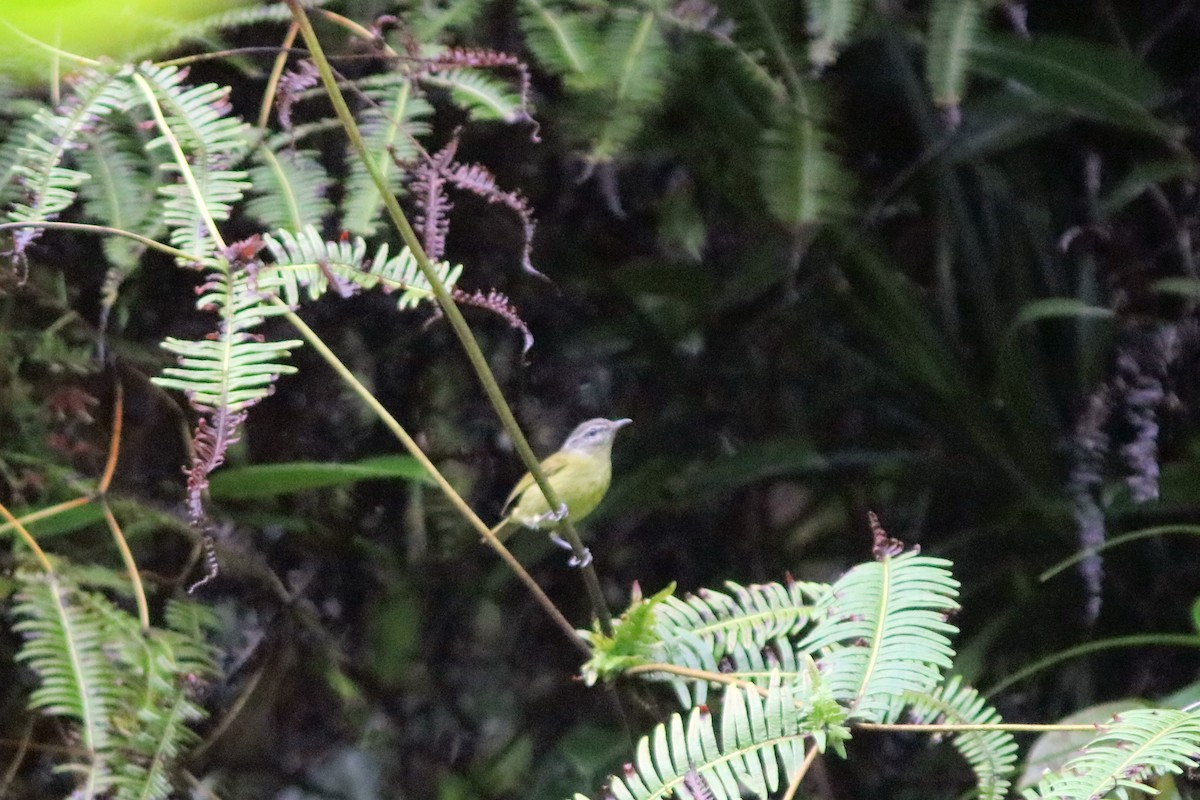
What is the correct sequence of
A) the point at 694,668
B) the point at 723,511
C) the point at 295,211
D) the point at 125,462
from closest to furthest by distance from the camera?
the point at 694,668
the point at 295,211
the point at 125,462
the point at 723,511

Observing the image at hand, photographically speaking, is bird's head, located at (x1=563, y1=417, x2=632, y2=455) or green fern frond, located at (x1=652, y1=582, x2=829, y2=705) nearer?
green fern frond, located at (x1=652, y1=582, x2=829, y2=705)

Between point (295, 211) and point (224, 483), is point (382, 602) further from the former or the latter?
point (295, 211)

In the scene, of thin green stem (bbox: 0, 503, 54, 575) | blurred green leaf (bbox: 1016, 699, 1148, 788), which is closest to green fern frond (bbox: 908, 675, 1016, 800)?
blurred green leaf (bbox: 1016, 699, 1148, 788)

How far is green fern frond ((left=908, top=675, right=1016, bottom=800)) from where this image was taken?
746mm

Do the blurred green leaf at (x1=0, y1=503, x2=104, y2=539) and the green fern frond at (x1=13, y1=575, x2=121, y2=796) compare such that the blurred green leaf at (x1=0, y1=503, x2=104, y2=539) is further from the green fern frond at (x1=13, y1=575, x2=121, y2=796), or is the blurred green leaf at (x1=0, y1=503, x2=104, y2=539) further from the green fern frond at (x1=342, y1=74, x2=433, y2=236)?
the green fern frond at (x1=342, y1=74, x2=433, y2=236)

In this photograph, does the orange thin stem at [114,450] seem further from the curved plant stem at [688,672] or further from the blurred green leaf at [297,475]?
the curved plant stem at [688,672]

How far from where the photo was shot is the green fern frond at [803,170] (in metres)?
1.25

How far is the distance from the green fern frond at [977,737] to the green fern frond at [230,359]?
1.59ft

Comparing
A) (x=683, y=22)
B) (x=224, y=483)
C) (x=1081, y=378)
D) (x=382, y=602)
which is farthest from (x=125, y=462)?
(x=1081, y=378)

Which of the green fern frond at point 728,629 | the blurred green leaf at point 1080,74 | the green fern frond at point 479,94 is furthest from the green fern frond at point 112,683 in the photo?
the blurred green leaf at point 1080,74

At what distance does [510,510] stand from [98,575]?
0.54 metres

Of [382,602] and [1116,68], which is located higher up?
[1116,68]

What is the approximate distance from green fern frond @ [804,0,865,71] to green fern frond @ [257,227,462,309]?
684 millimetres

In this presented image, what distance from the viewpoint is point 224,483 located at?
4.66ft
